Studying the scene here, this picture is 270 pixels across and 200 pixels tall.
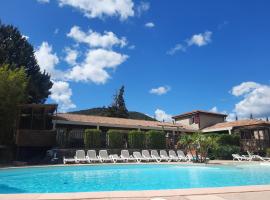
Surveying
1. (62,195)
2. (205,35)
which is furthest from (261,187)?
(205,35)

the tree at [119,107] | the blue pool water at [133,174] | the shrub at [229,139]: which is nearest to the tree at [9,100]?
the blue pool water at [133,174]

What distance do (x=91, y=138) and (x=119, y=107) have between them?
33481 millimetres

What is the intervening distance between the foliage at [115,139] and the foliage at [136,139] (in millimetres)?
699

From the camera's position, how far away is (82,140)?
79.7 feet

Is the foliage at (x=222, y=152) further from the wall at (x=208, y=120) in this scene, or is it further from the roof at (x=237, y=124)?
the wall at (x=208, y=120)

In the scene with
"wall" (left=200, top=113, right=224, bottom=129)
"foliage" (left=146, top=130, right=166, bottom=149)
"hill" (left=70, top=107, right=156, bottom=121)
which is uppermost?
"hill" (left=70, top=107, right=156, bottom=121)

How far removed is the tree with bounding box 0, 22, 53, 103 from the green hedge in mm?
10433

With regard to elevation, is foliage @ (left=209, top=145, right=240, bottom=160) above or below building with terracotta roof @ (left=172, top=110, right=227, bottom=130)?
below

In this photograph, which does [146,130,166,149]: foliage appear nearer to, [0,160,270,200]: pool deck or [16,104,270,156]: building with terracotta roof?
[16,104,270,156]: building with terracotta roof

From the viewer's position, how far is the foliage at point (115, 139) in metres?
24.5

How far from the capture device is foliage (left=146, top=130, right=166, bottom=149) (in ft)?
85.7

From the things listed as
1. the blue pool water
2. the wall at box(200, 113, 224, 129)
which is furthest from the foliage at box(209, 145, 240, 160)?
the wall at box(200, 113, 224, 129)

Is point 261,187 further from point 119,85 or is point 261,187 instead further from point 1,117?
point 119,85

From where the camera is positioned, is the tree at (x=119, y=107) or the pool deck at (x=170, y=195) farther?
the tree at (x=119, y=107)
